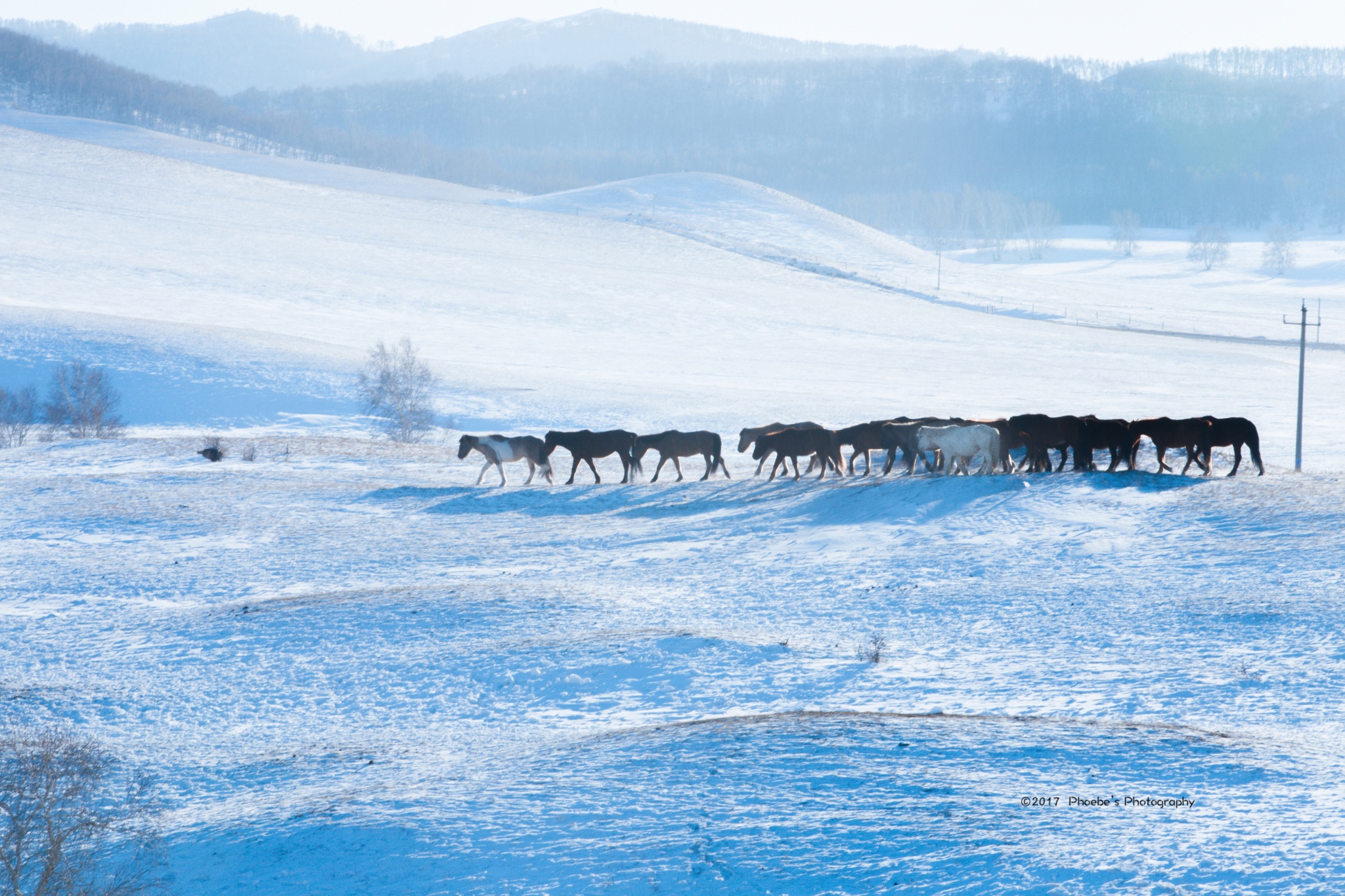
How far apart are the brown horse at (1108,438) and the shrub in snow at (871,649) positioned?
34.6 feet

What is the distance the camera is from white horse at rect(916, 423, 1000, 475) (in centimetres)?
2136

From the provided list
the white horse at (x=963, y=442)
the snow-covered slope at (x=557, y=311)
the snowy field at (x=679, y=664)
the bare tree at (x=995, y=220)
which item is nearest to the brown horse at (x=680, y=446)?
the snowy field at (x=679, y=664)

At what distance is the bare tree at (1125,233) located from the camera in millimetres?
147250

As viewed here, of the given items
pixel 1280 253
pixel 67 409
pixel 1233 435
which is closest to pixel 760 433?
pixel 1233 435

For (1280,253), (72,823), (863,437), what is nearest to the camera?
(72,823)

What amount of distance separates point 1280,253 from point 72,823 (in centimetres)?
14117

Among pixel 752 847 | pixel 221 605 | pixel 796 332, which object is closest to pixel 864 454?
pixel 221 605

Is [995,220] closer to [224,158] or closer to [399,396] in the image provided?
[224,158]

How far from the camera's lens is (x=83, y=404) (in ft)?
122

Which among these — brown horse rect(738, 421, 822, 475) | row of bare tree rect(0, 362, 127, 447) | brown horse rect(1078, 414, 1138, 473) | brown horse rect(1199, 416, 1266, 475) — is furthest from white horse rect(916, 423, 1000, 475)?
row of bare tree rect(0, 362, 127, 447)

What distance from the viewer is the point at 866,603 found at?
14.6 m

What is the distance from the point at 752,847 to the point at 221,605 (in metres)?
9.92

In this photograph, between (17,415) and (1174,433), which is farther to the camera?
(17,415)

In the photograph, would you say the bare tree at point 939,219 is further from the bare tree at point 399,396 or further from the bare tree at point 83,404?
the bare tree at point 83,404
